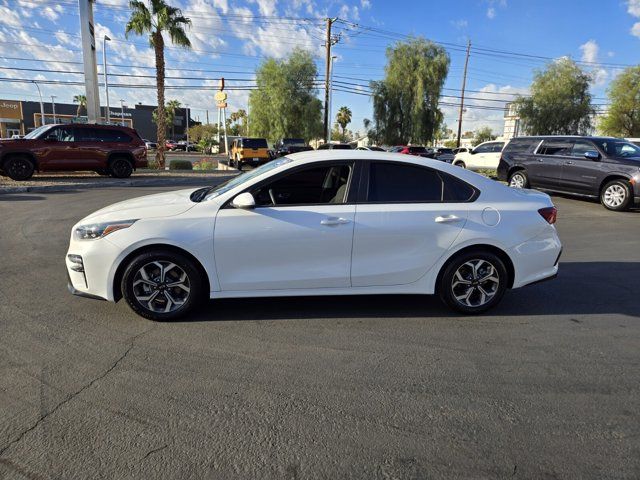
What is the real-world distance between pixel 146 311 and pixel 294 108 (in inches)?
1628

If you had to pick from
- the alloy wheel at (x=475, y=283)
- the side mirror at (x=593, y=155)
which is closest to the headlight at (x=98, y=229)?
the alloy wheel at (x=475, y=283)

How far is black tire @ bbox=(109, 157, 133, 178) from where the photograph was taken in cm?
1620

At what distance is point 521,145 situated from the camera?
13820mm

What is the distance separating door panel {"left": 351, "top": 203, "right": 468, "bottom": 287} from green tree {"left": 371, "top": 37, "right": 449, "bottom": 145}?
41468 mm

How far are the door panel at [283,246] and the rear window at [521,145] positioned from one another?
37.0ft

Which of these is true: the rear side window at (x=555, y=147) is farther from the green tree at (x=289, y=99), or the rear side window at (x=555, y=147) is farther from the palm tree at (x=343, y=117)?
the palm tree at (x=343, y=117)

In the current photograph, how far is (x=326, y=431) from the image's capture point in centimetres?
267

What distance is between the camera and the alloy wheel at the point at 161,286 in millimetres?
4020

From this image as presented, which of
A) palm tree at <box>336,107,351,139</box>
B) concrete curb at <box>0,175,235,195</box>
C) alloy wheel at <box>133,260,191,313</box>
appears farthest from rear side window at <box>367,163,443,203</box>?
palm tree at <box>336,107,351,139</box>

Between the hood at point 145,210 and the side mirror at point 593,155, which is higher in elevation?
the side mirror at point 593,155

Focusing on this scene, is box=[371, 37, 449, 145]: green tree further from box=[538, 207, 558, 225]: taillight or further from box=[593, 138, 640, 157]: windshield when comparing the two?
box=[538, 207, 558, 225]: taillight

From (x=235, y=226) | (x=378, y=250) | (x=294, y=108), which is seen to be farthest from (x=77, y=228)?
(x=294, y=108)

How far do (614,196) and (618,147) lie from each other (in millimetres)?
1324

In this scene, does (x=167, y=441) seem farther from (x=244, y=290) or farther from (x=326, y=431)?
(x=244, y=290)
